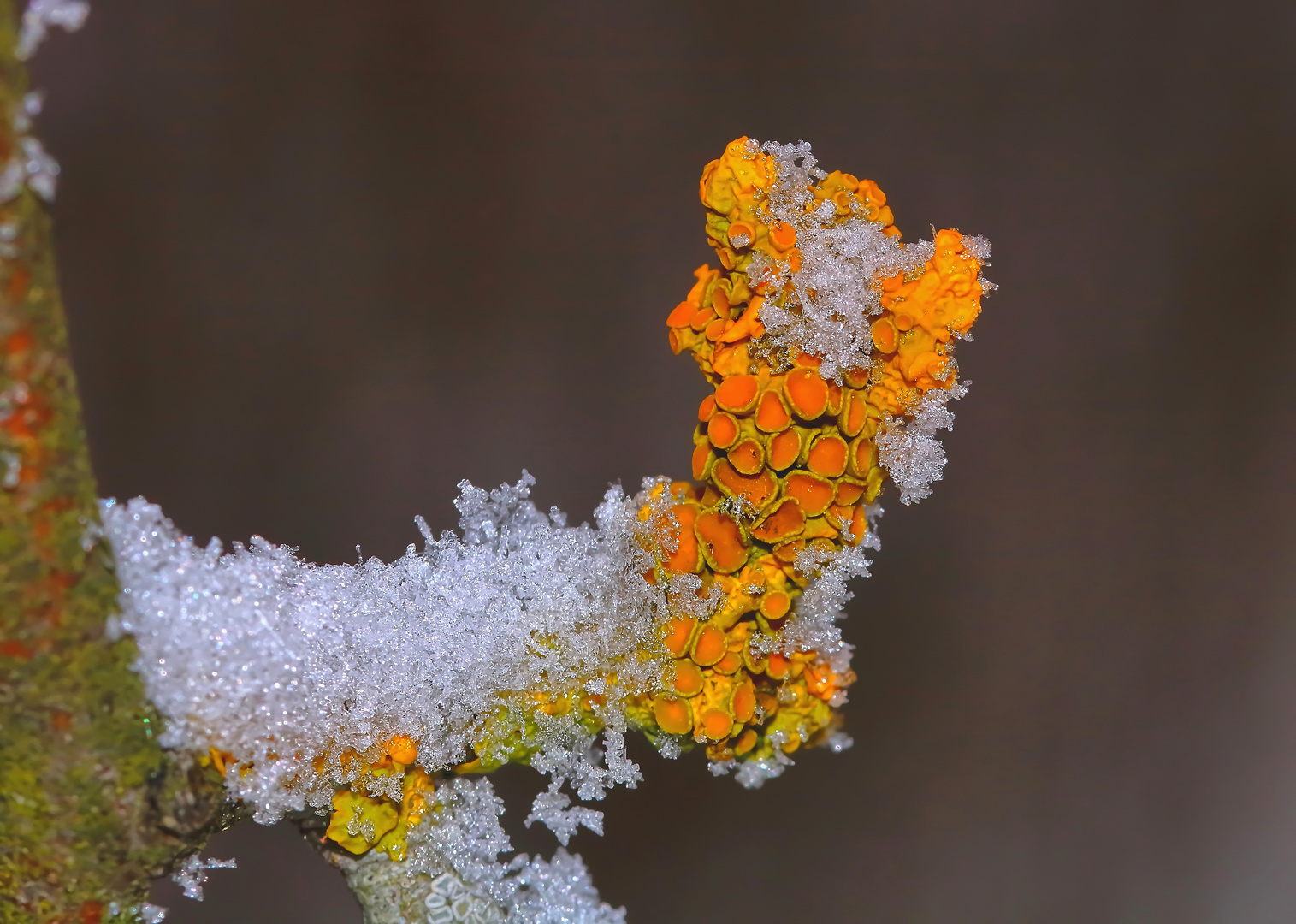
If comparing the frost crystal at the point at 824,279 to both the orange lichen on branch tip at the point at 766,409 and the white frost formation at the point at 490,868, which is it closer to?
the orange lichen on branch tip at the point at 766,409

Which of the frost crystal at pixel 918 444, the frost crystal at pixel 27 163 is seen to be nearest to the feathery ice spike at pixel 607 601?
the frost crystal at pixel 918 444

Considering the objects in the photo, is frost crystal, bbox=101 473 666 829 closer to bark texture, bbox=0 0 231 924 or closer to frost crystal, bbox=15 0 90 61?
bark texture, bbox=0 0 231 924

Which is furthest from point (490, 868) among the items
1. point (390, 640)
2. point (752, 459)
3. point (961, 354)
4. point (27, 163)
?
point (961, 354)

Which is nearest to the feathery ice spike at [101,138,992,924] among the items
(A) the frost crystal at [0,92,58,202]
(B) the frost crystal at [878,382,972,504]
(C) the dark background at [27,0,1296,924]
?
(B) the frost crystal at [878,382,972,504]

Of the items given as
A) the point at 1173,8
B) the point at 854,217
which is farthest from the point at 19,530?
the point at 1173,8

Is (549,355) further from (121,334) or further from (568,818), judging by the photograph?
(568,818)

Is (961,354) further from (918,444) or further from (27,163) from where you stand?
(27,163)
